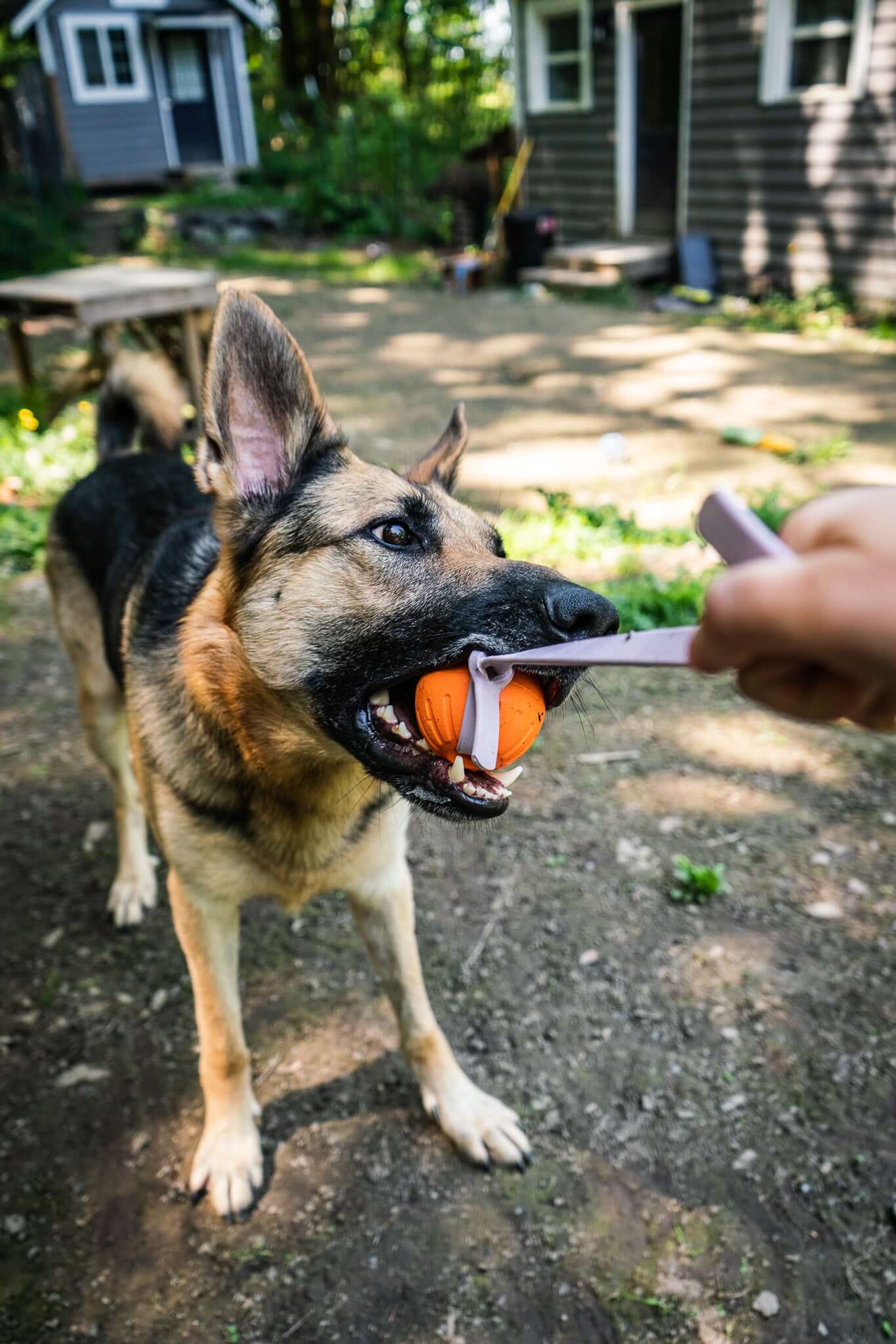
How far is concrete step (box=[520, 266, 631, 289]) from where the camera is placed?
13.7 m

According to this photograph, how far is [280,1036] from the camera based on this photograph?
3.05 m

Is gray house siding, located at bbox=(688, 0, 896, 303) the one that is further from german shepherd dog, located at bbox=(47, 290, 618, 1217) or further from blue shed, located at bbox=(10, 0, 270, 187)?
blue shed, located at bbox=(10, 0, 270, 187)

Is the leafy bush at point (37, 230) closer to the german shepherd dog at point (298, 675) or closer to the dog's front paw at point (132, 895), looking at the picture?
the dog's front paw at point (132, 895)

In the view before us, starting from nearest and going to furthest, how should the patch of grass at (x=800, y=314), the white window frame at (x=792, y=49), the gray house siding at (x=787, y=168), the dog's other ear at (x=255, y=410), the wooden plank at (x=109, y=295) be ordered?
the dog's other ear at (x=255, y=410), the wooden plank at (x=109, y=295), the white window frame at (x=792, y=49), the gray house siding at (x=787, y=168), the patch of grass at (x=800, y=314)

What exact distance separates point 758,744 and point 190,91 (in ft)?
98.9

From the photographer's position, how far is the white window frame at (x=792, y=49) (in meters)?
10.9

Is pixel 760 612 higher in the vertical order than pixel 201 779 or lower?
higher

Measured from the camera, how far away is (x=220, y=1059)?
2.62m

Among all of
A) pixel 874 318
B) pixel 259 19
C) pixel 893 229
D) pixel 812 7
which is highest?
pixel 259 19

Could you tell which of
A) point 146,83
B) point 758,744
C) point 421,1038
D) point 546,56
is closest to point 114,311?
point 758,744

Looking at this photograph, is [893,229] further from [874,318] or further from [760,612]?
[760,612]

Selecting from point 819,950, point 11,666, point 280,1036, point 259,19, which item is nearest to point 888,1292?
point 819,950

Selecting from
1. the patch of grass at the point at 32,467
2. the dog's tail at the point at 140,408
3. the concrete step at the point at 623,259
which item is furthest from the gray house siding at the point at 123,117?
the dog's tail at the point at 140,408

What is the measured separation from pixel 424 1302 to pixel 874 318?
12218 millimetres
